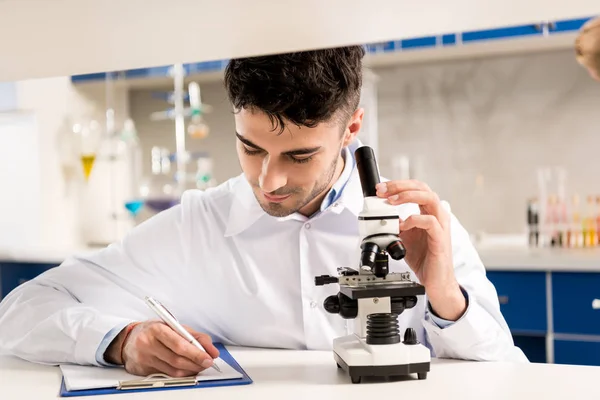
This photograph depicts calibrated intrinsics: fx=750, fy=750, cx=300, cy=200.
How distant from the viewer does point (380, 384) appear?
3.52 feet

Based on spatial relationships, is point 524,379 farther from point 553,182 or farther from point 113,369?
point 553,182

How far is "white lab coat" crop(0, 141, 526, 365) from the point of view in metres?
1.44

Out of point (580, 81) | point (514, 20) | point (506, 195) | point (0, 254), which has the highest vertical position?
point (580, 81)

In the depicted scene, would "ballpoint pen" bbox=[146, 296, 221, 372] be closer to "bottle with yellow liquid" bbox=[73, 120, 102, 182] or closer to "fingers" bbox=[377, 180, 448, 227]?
"fingers" bbox=[377, 180, 448, 227]

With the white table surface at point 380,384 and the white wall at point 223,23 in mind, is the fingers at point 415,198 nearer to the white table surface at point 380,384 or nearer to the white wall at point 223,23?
the white table surface at point 380,384

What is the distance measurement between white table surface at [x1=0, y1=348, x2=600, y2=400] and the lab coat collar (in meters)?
0.40

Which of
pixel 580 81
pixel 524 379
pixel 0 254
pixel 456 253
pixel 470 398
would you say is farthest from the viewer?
pixel 0 254

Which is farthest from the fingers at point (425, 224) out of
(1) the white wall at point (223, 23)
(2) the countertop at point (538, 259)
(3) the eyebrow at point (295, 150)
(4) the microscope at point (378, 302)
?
(2) the countertop at point (538, 259)

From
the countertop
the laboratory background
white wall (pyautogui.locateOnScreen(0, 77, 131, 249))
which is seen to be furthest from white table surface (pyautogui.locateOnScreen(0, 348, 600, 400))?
white wall (pyautogui.locateOnScreen(0, 77, 131, 249))

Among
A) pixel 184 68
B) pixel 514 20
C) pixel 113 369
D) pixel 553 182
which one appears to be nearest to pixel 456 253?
pixel 113 369

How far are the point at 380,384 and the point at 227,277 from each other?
628 millimetres

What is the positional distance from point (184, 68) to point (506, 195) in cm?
174

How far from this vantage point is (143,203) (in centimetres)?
400

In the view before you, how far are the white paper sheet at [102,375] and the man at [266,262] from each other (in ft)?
0.07
